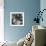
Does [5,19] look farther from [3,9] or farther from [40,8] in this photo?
[40,8]

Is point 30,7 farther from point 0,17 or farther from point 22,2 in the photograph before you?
point 0,17

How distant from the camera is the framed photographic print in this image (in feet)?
17.2

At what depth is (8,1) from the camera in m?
5.20

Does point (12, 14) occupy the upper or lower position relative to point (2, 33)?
upper

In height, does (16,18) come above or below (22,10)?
below

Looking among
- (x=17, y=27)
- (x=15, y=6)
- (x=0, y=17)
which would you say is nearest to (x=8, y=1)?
(x=15, y=6)

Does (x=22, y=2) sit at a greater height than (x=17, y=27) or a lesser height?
greater

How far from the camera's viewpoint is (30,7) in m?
5.22

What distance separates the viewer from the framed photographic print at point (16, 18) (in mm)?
5250

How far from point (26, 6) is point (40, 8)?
542 mm

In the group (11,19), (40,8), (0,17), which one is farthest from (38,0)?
(0,17)

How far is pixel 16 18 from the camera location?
208 inches

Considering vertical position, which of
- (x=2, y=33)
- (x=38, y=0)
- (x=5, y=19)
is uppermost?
(x=38, y=0)

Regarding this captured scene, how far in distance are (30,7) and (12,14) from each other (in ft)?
2.45
